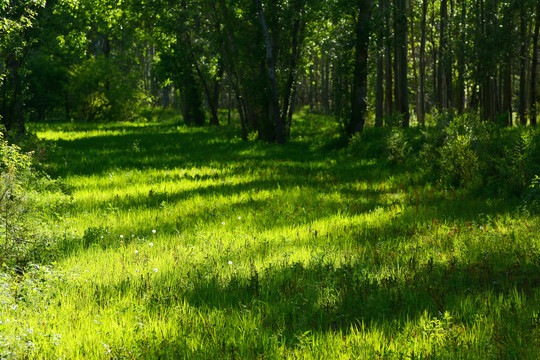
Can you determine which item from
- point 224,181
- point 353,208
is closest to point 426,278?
point 353,208

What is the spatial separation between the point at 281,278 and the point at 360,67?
565 inches

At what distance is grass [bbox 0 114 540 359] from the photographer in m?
3.83

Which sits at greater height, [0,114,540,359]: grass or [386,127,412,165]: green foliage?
[386,127,412,165]: green foliage

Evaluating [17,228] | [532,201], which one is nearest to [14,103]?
[17,228]

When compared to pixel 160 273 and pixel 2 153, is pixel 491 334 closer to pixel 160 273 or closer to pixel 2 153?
pixel 160 273

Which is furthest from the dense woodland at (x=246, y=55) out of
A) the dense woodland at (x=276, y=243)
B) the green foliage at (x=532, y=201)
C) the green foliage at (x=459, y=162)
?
the green foliage at (x=532, y=201)

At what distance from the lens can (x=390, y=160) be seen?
47.3 ft

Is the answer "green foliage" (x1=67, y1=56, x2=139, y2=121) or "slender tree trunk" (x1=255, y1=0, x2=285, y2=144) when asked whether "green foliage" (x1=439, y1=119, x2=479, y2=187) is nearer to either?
"slender tree trunk" (x1=255, y1=0, x2=285, y2=144)

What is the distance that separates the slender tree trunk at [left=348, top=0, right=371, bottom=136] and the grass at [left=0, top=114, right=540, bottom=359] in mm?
7825

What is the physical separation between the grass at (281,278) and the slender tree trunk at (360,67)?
7.82m

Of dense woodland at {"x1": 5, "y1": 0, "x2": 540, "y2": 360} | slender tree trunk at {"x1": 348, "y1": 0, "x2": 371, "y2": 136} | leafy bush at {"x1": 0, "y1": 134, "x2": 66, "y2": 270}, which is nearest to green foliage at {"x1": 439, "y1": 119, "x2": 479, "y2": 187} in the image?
dense woodland at {"x1": 5, "y1": 0, "x2": 540, "y2": 360}

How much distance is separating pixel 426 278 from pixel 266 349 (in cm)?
226

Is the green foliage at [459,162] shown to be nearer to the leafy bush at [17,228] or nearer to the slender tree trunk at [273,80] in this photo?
the leafy bush at [17,228]

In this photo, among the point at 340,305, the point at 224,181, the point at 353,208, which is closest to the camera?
the point at 340,305
